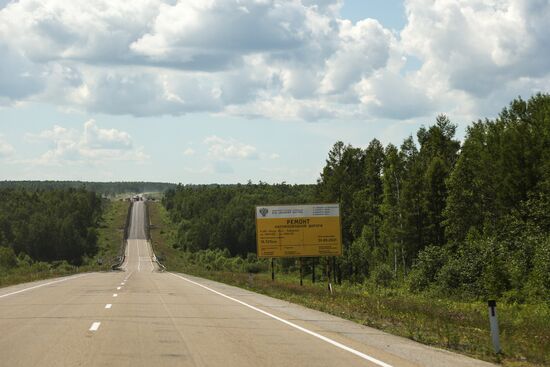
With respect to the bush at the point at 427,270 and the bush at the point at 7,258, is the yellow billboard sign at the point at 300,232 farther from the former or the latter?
the bush at the point at 7,258

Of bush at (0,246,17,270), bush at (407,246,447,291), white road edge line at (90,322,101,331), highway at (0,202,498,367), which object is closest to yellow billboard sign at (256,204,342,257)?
bush at (407,246,447,291)

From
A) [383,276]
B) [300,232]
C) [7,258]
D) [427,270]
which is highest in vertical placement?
[300,232]

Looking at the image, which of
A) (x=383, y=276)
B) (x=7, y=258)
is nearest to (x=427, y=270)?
(x=383, y=276)

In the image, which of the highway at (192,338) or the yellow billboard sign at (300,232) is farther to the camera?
the yellow billboard sign at (300,232)

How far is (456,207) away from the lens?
67.4 metres

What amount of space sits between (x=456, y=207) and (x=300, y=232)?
28.8m

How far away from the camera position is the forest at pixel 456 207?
47.1m

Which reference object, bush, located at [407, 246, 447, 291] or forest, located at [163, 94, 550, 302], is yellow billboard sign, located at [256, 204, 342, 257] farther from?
bush, located at [407, 246, 447, 291]

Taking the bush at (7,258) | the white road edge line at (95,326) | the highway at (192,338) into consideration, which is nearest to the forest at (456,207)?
the highway at (192,338)

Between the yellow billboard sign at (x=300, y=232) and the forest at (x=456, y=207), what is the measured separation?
33.8 feet

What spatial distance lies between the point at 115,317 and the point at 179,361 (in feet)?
26.7

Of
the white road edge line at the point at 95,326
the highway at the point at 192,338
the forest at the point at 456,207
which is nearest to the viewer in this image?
the highway at the point at 192,338

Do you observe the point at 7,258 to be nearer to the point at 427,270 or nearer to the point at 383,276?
the point at 383,276

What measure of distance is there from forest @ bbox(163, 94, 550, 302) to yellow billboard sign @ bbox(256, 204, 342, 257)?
10.3 metres
